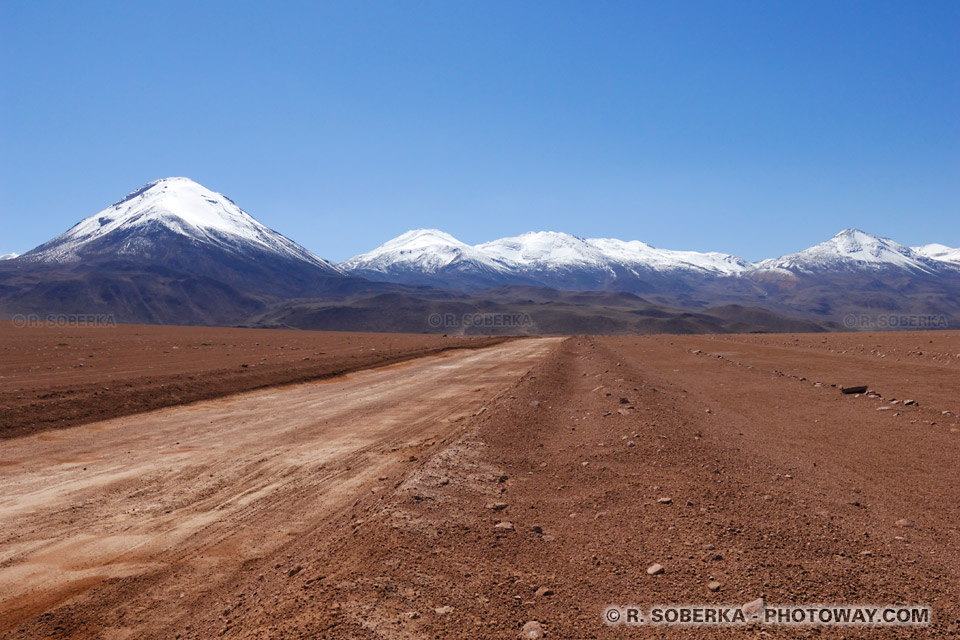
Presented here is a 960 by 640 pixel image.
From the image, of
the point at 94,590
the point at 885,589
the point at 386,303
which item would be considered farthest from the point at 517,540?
the point at 386,303

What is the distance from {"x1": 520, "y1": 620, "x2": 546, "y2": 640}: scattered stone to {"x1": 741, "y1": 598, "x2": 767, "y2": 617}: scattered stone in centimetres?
149

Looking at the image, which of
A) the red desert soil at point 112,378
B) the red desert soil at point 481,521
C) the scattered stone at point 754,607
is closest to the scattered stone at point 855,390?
the red desert soil at point 481,521

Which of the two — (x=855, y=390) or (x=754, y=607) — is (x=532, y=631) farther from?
(x=855, y=390)

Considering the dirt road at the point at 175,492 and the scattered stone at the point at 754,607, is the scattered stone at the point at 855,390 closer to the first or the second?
the dirt road at the point at 175,492

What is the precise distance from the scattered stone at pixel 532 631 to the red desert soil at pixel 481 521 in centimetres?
9

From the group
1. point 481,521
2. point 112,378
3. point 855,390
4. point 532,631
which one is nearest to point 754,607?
point 532,631

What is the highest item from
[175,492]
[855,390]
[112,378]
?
[112,378]

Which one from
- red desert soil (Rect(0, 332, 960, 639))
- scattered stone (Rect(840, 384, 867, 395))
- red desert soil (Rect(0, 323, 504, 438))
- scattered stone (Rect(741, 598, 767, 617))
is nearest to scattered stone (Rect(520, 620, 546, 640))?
red desert soil (Rect(0, 332, 960, 639))

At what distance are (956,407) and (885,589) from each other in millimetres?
11551

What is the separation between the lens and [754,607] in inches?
163

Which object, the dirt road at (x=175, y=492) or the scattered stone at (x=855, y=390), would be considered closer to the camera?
the dirt road at (x=175, y=492)

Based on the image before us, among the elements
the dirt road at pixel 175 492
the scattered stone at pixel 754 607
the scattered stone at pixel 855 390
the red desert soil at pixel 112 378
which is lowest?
the dirt road at pixel 175 492

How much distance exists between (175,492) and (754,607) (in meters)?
7.69

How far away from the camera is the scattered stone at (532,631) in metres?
3.97
